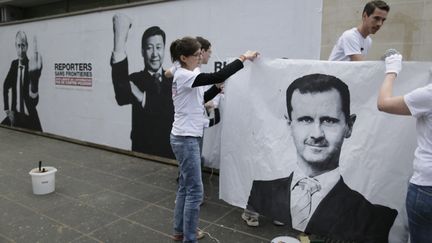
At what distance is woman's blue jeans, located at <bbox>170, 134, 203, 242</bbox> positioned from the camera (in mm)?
2980

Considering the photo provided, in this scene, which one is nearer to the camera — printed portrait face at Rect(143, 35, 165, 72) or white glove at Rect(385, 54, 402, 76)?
white glove at Rect(385, 54, 402, 76)

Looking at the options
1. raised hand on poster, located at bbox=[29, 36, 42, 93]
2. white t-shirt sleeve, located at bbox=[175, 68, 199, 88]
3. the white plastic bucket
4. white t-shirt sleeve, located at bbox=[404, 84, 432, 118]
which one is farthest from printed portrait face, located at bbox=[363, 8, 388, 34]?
raised hand on poster, located at bbox=[29, 36, 42, 93]

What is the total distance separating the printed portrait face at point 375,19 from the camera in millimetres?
3096

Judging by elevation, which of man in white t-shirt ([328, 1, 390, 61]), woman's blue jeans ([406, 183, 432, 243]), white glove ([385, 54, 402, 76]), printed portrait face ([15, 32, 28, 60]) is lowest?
woman's blue jeans ([406, 183, 432, 243])

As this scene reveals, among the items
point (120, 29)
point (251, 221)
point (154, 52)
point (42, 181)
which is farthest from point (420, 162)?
point (120, 29)

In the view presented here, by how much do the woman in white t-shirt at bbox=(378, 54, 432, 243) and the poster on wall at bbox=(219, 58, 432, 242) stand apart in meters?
0.74

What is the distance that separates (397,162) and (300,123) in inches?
32.9

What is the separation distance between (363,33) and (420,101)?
163 centimetres

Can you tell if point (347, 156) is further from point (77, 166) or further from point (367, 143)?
point (77, 166)

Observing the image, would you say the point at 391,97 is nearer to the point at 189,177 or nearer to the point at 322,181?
the point at 322,181

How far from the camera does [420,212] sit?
1.89 m

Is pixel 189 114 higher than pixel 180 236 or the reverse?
higher

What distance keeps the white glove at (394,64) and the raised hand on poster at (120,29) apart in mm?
5034

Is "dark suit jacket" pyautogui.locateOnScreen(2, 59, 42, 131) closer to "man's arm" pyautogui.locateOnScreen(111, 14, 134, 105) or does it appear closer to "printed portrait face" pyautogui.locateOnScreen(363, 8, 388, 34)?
"man's arm" pyautogui.locateOnScreen(111, 14, 134, 105)
